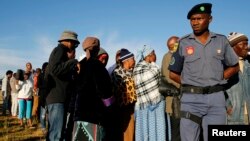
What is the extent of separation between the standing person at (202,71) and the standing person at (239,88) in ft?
3.19

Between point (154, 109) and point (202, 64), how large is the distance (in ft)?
8.02

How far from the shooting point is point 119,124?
270 inches

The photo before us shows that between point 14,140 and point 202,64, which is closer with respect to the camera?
point 202,64

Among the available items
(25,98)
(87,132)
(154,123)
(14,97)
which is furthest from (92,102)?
(14,97)

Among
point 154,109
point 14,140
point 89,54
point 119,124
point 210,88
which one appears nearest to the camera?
point 210,88

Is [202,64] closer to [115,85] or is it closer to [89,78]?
[89,78]

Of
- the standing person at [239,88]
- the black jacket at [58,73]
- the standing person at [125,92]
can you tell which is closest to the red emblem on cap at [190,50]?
the standing person at [239,88]

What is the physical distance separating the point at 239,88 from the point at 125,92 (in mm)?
2174

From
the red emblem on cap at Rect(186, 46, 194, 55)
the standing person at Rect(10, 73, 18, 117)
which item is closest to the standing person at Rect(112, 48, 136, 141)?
the red emblem on cap at Rect(186, 46, 194, 55)

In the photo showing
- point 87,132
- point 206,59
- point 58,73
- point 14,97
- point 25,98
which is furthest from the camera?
point 14,97

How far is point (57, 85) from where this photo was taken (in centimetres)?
575

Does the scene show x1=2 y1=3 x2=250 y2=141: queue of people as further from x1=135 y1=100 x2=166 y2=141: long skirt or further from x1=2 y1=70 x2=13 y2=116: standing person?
x1=2 y1=70 x2=13 y2=116: standing person

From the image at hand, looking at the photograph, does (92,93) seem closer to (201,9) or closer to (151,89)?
(201,9)

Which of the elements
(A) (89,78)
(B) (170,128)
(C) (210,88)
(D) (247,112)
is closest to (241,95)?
(D) (247,112)
